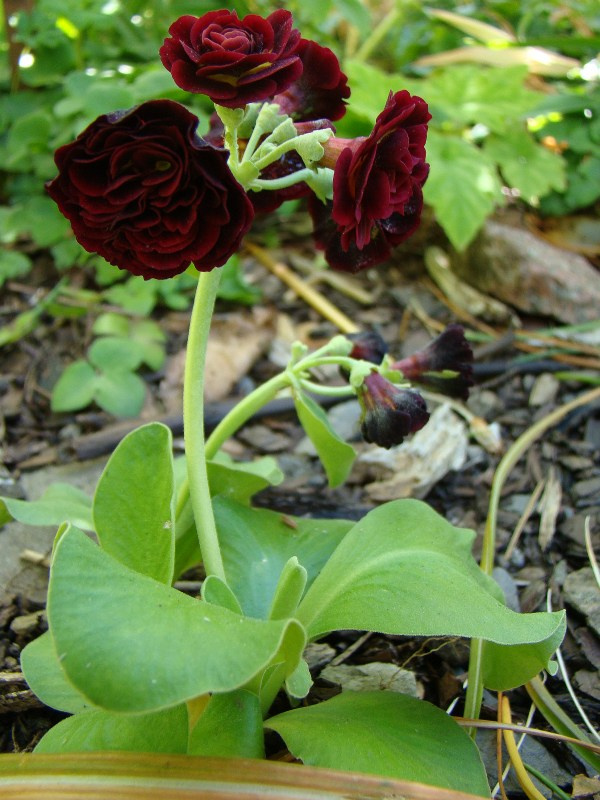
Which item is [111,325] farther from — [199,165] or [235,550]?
[199,165]

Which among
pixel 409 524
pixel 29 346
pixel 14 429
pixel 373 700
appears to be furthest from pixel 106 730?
pixel 29 346

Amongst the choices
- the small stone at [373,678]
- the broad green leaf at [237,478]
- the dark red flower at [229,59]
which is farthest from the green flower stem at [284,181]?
the small stone at [373,678]

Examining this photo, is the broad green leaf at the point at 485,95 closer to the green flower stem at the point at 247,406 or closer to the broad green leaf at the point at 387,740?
the green flower stem at the point at 247,406

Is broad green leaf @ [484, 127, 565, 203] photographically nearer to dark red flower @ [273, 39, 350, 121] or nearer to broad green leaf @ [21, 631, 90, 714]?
dark red flower @ [273, 39, 350, 121]

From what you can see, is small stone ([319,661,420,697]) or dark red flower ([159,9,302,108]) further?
small stone ([319,661,420,697])

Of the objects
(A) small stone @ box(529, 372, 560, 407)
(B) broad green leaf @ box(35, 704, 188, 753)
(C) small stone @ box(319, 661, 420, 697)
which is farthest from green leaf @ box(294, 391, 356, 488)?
(A) small stone @ box(529, 372, 560, 407)

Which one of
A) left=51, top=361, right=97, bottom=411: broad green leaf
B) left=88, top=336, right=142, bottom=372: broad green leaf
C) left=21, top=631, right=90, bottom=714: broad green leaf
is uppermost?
left=21, top=631, right=90, bottom=714: broad green leaf

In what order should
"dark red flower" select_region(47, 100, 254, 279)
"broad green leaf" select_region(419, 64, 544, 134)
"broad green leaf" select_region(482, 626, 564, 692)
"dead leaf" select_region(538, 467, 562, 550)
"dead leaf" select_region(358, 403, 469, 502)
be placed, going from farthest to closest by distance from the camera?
"broad green leaf" select_region(419, 64, 544, 134) → "dead leaf" select_region(358, 403, 469, 502) → "dead leaf" select_region(538, 467, 562, 550) → "broad green leaf" select_region(482, 626, 564, 692) → "dark red flower" select_region(47, 100, 254, 279)

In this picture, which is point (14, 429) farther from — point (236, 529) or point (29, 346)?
point (236, 529)
